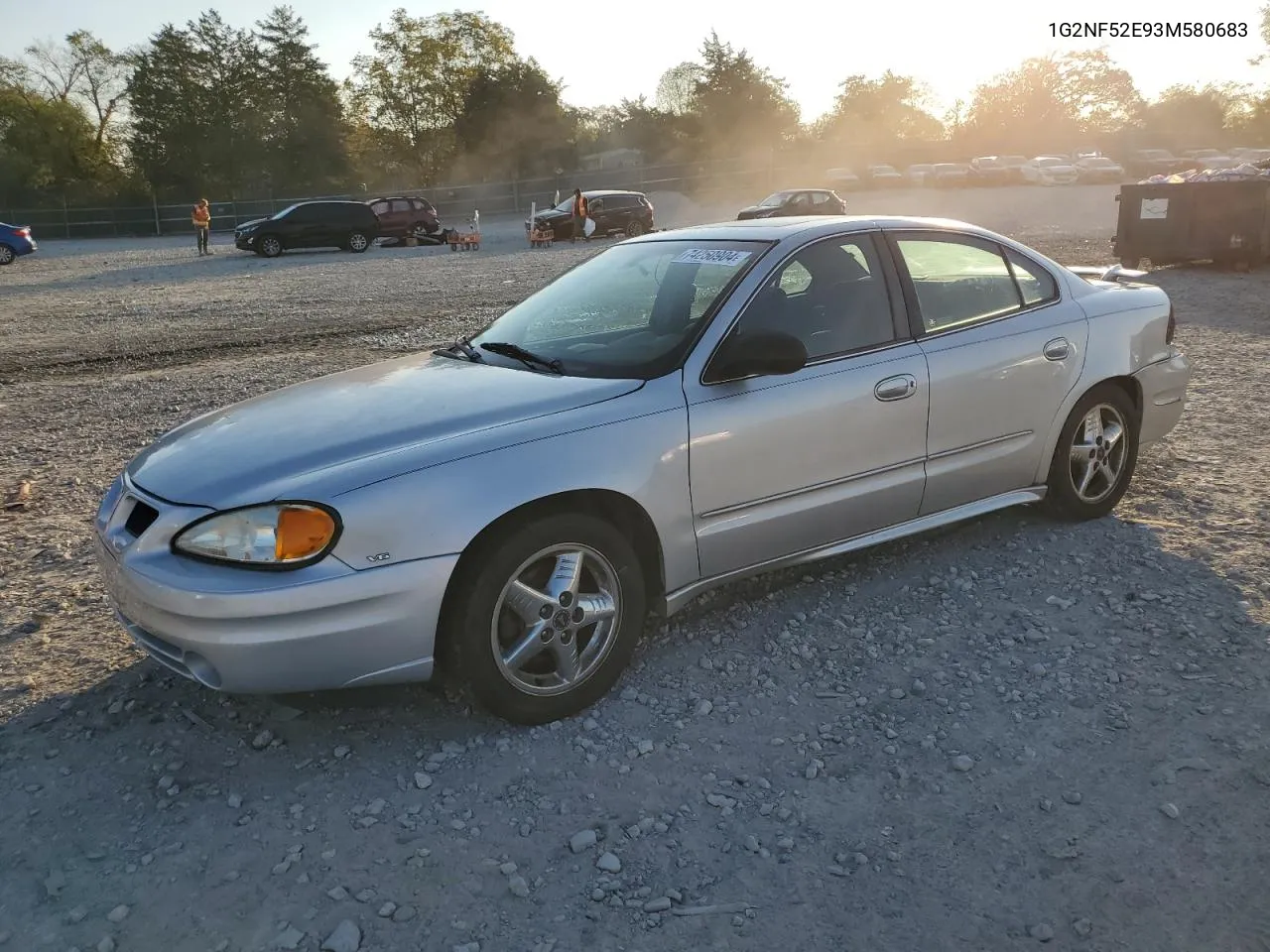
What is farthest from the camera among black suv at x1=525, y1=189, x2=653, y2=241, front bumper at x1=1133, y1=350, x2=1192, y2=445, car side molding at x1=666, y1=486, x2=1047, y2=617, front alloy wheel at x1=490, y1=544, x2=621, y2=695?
black suv at x1=525, y1=189, x2=653, y2=241

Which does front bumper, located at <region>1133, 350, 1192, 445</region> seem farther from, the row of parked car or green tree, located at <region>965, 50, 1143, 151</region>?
green tree, located at <region>965, 50, 1143, 151</region>

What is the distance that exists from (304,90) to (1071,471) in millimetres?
65256

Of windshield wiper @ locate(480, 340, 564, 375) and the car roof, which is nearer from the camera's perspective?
windshield wiper @ locate(480, 340, 564, 375)

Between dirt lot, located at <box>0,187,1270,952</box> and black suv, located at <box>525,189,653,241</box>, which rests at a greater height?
black suv, located at <box>525,189,653,241</box>

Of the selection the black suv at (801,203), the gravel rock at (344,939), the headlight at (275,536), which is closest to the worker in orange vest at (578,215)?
the black suv at (801,203)

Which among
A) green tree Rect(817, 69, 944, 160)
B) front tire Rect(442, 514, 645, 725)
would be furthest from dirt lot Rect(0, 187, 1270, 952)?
green tree Rect(817, 69, 944, 160)

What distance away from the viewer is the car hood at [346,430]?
311 cm

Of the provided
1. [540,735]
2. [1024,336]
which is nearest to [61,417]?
[540,735]

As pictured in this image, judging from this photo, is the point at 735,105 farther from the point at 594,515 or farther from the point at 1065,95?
the point at 594,515

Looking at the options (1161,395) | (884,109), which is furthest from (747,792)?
(884,109)

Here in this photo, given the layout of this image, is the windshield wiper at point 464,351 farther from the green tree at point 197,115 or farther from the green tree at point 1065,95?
the green tree at point 1065,95

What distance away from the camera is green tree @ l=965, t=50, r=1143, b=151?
9081 cm

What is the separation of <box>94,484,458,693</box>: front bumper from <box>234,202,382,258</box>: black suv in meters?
27.6

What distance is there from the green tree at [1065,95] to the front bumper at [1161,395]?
304 ft
